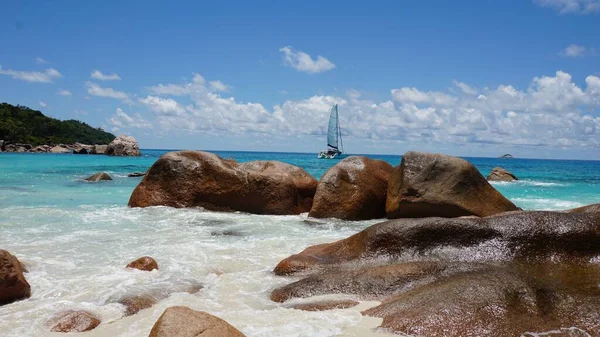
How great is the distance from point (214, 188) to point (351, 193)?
14.0 feet

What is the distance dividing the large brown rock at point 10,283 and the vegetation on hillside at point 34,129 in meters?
91.3

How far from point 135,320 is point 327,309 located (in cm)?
219

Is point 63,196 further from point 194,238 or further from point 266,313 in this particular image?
point 266,313

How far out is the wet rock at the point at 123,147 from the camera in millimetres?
80819

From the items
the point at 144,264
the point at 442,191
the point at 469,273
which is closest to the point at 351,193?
the point at 442,191

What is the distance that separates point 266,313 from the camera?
597cm

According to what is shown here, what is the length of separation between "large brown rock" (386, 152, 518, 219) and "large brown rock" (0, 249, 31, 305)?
9.72m

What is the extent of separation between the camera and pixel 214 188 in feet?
52.0

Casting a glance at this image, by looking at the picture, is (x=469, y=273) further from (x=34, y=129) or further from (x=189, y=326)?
(x=34, y=129)

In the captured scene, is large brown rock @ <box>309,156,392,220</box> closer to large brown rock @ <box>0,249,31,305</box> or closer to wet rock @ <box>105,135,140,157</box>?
large brown rock @ <box>0,249,31,305</box>

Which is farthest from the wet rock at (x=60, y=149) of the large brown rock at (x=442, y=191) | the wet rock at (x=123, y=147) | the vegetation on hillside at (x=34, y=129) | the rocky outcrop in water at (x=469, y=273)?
the rocky outcrop in water at (x=469, y=273)

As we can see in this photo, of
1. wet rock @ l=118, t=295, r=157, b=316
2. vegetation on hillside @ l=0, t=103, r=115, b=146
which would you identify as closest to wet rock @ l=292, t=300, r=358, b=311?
wet rock @ l=118, t=295, r=157, b=316

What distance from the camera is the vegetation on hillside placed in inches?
3457

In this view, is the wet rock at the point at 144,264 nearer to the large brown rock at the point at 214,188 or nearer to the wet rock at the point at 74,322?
the wet rock at the point at 74,322
